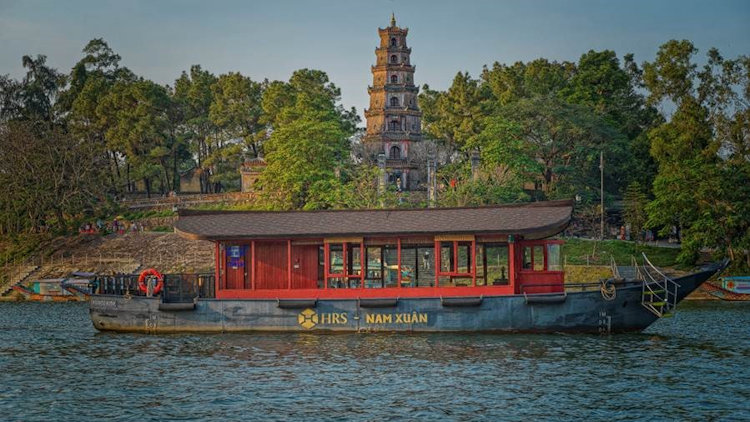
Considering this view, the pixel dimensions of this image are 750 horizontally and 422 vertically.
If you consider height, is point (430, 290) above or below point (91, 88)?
below

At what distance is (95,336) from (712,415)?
21908 millimetres

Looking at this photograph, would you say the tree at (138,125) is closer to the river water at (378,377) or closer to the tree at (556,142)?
the tree at (556,142)

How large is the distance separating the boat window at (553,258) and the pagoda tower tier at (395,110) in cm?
4909

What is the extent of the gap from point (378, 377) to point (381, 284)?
7.59 m

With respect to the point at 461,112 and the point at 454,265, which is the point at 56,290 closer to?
the point at 454,265

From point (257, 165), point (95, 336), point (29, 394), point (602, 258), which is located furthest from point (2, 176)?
point (29, 394)

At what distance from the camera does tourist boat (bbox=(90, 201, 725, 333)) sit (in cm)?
3044

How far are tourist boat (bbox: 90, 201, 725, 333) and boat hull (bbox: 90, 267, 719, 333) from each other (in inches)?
1.3

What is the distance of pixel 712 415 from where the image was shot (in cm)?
2092

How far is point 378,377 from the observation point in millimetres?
25000

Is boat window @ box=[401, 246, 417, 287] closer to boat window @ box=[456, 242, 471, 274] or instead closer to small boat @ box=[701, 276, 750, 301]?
boat window @ box=[456, 242, 471, 274]

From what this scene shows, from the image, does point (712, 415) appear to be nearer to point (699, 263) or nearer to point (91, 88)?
point (699, 263)

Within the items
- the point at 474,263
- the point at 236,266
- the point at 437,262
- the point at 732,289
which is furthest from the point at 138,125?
the point at 474,263

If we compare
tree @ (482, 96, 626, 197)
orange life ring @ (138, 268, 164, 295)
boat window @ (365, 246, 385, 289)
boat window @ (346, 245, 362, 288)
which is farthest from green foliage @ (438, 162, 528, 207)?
orange life ring @ (138, 268, 164, 295)
